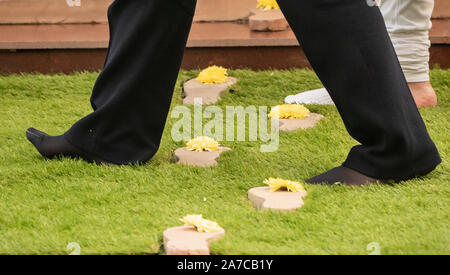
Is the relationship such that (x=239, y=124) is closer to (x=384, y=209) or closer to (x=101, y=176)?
(x=101, y=176)

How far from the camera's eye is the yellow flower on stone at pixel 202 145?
2.08m

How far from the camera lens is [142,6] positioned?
182cm

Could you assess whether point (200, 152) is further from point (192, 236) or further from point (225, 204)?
point (192, 236)

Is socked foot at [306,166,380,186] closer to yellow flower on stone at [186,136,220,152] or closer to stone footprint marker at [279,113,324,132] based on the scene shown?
yellow flower on stone at [186,136,220,152]

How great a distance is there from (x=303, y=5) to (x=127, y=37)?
468mm

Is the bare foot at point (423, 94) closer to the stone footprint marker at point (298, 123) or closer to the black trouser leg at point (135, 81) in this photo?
the stone footprint marker at point (298, 123)

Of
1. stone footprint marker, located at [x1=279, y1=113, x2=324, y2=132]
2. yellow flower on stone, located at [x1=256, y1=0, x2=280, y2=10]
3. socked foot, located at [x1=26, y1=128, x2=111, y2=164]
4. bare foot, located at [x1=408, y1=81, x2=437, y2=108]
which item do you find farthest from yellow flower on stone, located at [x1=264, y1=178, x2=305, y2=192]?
yellow flower on stone, located at [x1=256, y1=0, x2=280, y2=10]

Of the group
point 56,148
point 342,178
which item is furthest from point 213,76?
point 342,178

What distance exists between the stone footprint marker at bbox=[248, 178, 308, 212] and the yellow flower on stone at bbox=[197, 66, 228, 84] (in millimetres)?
1218

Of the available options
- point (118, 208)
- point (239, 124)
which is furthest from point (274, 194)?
point (239, 124)

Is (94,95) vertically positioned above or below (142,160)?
above

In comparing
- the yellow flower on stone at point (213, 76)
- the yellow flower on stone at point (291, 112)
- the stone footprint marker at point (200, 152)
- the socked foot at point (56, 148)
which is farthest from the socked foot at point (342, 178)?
the yellow flower on stone at point (213, 76)

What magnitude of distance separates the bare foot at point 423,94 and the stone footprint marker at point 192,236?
131cm
